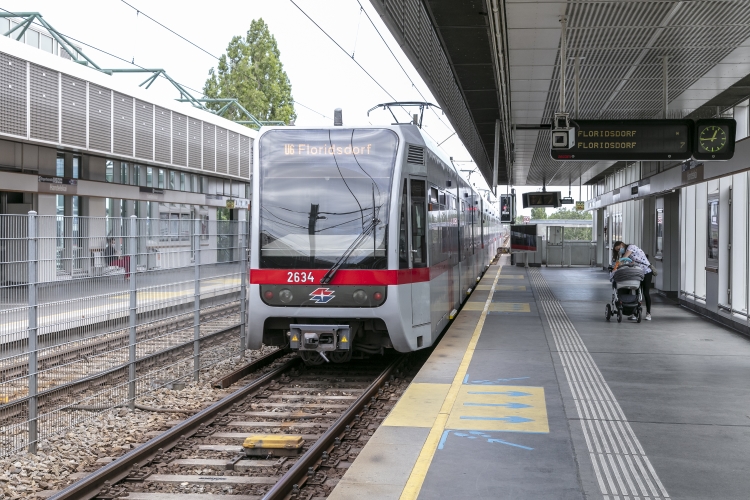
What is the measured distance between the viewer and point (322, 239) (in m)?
9.62

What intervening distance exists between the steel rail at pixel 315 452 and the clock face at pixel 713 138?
678 centimetres

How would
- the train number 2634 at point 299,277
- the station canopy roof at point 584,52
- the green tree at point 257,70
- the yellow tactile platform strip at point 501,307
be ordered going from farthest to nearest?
1. the green tree at point 257,70
2. the yellow tactile platform strip at point 501,307
3. the station canopy roof at point 584,52
4. the train number 2634 at point 299,277

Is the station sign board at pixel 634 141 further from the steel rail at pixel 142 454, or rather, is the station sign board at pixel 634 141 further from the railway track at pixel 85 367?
the steel rail at pixel 142 454

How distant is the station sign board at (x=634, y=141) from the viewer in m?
12.4

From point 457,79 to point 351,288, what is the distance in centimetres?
984

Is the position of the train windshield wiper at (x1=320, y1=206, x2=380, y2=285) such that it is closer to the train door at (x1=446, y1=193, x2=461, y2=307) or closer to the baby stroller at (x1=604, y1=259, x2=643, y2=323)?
the train door at (x1=446, y1=193, x2=461, y2=307)

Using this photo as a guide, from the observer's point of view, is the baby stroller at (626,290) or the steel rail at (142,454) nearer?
the steel rail at (142,454)

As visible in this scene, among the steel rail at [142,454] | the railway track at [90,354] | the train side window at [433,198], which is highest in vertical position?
the train side window at [433,198]

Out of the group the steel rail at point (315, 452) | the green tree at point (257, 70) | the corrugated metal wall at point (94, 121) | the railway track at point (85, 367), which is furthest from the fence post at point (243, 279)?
the green tree at point (257, 70)

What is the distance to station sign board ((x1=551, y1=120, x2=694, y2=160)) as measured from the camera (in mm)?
12352

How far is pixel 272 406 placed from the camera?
8.58 meters

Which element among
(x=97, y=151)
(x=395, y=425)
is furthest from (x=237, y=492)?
(x=97, y=151)

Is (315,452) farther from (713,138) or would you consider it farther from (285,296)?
(713,138)

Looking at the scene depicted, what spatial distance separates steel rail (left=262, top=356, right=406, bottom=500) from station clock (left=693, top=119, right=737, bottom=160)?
672 centimetres
